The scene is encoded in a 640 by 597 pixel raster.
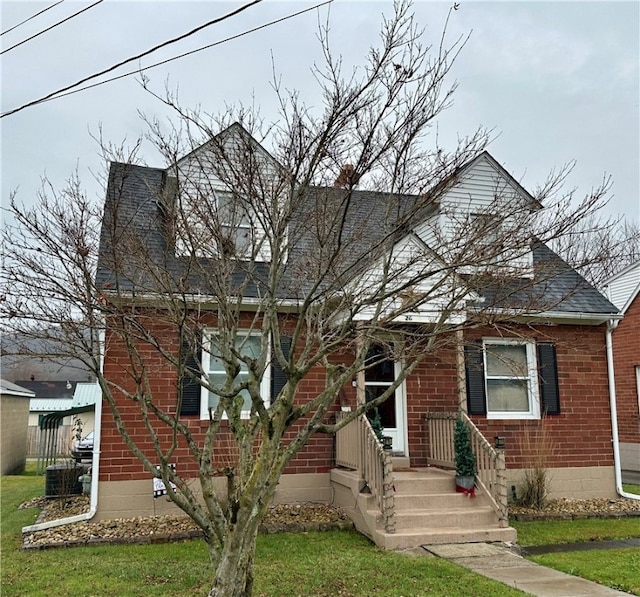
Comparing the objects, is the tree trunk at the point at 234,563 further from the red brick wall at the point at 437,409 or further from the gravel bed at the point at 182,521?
the red brick wall at the point at 437,409

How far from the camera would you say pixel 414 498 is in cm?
866

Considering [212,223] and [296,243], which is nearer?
[212,223]

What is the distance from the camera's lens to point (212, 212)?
18.5 ft

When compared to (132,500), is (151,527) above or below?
below

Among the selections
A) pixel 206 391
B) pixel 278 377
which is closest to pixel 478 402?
pixel 278 377

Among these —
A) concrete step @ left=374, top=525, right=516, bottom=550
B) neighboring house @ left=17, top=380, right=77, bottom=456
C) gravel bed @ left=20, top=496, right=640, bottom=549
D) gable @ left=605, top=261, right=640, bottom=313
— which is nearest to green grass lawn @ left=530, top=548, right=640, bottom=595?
concrete step @ left=374, top=525, right=516, bottom=550

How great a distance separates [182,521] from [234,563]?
4664 millimetres

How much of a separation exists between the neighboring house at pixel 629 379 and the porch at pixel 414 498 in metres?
9.69

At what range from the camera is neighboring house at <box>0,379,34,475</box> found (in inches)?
749

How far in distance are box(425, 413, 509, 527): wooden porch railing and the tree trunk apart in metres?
5.01

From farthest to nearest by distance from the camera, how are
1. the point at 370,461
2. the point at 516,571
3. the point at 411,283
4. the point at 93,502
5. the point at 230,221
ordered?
the point at 93,502
the point at 370,461
the point at 516,571
the point at 230,221
the point at 411,283

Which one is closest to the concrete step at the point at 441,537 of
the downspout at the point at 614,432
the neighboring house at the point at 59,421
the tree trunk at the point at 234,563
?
the tree trunk at the point at 234,563

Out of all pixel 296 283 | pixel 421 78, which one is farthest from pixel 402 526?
pixel 421 78

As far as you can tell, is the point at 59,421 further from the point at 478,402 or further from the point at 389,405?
the point at 478,402
